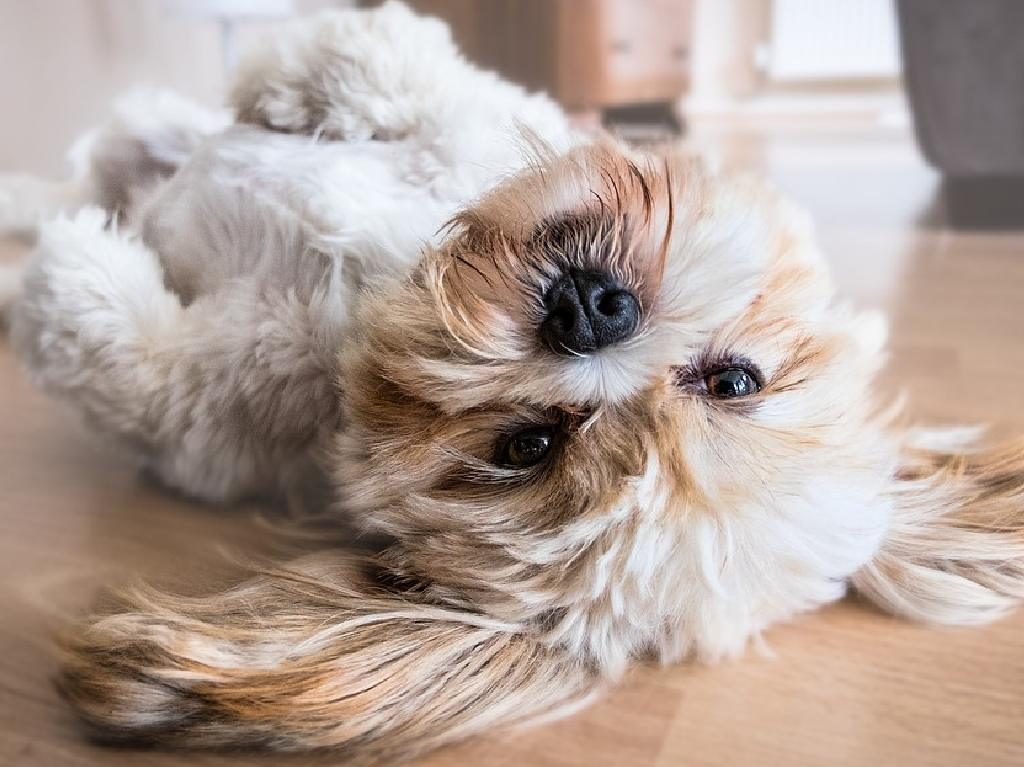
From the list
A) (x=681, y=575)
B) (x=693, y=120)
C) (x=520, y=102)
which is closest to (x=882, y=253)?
(x=520, y=102)

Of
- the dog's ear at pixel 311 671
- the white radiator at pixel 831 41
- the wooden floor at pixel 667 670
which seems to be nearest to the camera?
the dog's ear at pixel 311 671

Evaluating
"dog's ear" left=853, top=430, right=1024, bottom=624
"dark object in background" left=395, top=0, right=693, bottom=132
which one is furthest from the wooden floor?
"dark object in background" left=395, top=0, right=693, bottom=132

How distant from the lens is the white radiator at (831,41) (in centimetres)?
672

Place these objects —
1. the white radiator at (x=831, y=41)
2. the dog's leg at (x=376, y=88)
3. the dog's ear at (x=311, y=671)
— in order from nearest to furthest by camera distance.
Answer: the dog's ear at (x=311, y=671)
the dog's leg at (x=376, y=88)
the white radiator at (x=831, y=41)

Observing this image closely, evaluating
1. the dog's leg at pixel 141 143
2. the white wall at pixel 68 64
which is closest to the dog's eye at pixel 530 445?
the dog's leg at pixel 141 143

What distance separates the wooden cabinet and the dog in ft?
11.3

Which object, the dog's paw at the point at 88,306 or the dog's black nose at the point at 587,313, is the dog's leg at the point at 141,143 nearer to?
the dog's paw at the point at 88,306

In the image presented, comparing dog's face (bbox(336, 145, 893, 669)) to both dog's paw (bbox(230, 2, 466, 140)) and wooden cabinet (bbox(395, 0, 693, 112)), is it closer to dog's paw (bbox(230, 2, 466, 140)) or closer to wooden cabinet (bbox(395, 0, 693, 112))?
dog's paw (bbox(230, 2, 466, 140))

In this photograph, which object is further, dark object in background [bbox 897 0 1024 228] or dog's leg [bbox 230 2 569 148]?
dark object in background [bbox 897 0 1024 228]

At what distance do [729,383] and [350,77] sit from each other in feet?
2.61

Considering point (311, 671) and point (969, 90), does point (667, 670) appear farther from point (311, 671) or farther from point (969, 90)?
point (969, 90)

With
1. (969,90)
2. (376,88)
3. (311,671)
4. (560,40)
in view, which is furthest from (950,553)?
(560,40)

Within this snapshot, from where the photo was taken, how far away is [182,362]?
1.17 m

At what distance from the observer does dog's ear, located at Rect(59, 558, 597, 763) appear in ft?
2.56
